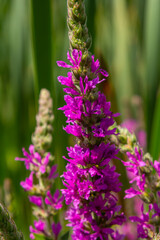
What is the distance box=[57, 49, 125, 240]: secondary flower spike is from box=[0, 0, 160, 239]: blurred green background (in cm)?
35

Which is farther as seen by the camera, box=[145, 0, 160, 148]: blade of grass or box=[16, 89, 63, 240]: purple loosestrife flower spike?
box=[145, 0, 160, 148]: blade of grass

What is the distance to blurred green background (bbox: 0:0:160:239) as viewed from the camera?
0.91 meters

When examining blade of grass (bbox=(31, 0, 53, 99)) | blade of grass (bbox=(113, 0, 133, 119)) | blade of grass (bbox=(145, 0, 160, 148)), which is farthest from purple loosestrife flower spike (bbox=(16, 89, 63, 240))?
blade of grass (bbox=(113, 0, 133, 119))

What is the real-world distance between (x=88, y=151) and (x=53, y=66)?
45 centimetres

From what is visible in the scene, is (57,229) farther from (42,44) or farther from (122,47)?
(122,47)

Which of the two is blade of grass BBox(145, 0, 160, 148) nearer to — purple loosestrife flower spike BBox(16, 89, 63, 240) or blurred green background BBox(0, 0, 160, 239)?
blurred green background BBox(0, 0, 160, 239)

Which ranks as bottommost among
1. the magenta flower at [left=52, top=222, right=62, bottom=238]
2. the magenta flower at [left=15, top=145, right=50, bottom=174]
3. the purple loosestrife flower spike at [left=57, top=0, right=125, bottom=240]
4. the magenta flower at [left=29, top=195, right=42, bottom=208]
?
the magenta flower at [left=52, top=222, right=62, bottom=238]

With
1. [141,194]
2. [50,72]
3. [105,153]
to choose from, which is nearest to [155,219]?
[141,194]

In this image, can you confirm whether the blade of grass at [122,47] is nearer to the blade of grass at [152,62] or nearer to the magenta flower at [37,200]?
the blade of grass at [152,62]

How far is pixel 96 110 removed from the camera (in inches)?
20.6

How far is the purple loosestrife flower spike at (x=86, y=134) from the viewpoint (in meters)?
0.51

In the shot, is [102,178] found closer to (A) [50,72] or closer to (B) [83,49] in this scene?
(B) [83,49]

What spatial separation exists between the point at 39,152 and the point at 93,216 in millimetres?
241

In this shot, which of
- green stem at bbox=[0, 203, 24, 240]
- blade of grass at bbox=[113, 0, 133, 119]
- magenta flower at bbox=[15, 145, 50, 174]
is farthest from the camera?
blade of grass at bbox=[113, 0, 133, 119]
